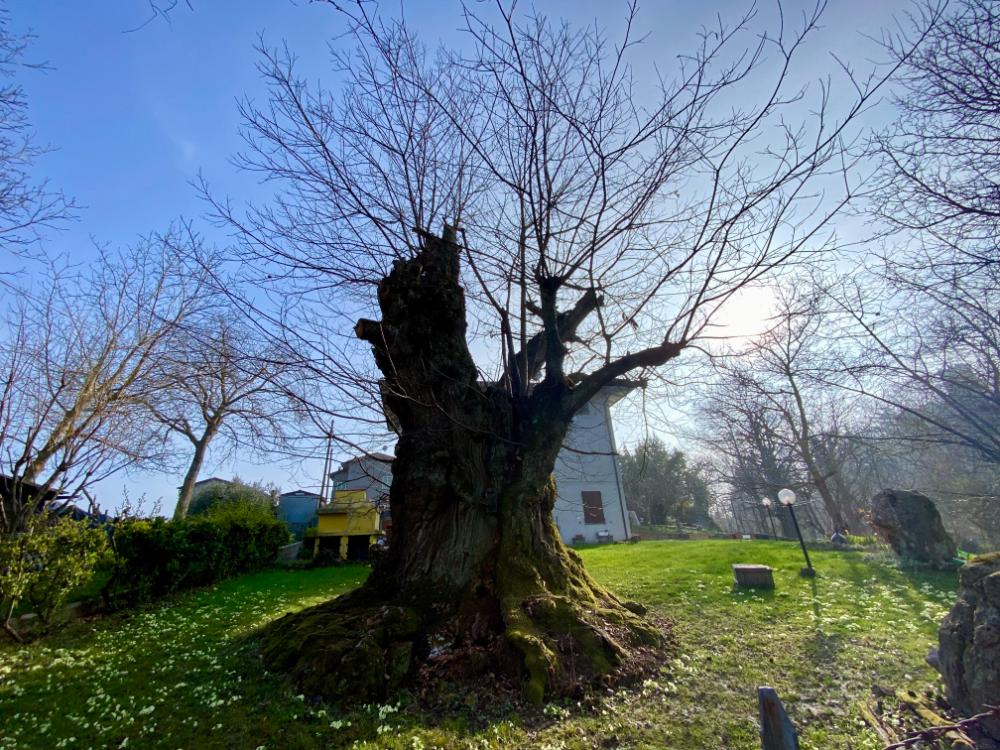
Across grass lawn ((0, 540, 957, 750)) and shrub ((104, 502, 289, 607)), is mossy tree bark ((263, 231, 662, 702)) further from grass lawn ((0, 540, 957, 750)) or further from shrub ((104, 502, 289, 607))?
shrub ((104, 502, 289, 607))

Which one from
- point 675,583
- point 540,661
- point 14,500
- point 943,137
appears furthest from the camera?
point 675,583

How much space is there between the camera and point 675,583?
7.71 meters

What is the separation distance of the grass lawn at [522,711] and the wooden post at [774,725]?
5.85 ft

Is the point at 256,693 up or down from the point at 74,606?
down

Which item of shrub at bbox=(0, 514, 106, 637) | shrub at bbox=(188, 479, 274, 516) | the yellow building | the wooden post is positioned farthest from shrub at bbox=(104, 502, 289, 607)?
the wooden post

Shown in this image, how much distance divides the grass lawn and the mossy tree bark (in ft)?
1.11

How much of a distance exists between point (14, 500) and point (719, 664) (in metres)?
9.11

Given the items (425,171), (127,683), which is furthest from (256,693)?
(425,171)

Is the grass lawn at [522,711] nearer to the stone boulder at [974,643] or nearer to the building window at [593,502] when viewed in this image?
the stone boulder at [974,643]

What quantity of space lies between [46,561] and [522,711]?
6.66 m

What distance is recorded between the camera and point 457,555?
16.7 feet

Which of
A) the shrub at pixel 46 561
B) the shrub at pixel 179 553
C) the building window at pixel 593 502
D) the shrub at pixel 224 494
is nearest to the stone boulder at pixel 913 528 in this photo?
the building window at pixel 593 502

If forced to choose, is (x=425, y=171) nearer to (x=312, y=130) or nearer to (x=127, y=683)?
(x=312, y=130)

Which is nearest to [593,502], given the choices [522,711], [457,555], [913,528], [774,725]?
[913,528]
